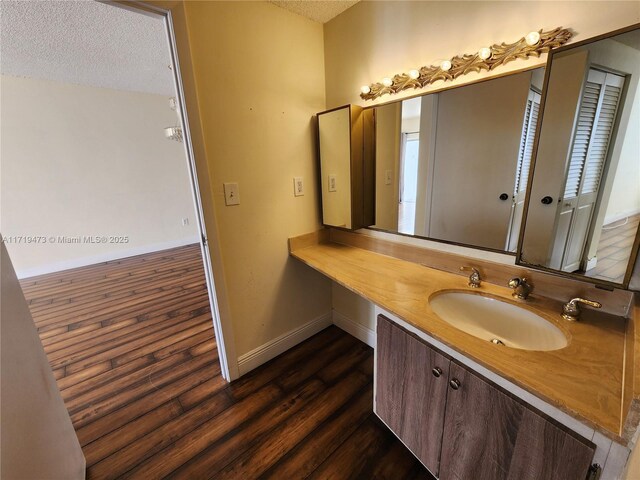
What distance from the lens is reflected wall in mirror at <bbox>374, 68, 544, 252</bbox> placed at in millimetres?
1108

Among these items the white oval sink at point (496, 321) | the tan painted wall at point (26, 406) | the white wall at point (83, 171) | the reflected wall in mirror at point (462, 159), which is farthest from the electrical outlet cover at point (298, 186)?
the white wall at point (83, 171)

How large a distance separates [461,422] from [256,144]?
1620 millimetres

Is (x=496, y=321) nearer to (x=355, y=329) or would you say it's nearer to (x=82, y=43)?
(x=355, y=329)

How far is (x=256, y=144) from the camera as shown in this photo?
1.59 meters

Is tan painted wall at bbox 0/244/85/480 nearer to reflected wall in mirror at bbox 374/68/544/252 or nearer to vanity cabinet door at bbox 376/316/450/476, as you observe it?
vanity cabinet door at bbox 376/316/450/476

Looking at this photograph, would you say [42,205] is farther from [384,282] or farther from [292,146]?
[384,282]

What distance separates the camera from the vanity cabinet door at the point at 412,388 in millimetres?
988

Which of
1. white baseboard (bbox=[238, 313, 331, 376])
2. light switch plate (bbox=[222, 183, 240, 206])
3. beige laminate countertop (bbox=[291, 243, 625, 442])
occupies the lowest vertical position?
white baseboard (bbox=[238, 313, 331, 376])

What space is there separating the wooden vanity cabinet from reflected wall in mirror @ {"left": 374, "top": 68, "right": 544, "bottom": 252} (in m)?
0.63

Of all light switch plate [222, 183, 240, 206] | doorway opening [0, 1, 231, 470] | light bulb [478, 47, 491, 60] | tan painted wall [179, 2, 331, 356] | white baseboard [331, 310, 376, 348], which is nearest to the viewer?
light bulb [478, 47, 491, 60]

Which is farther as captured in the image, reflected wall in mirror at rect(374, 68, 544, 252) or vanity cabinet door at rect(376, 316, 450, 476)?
reflected wall in mirror at rect(374, 68, 544, 252)

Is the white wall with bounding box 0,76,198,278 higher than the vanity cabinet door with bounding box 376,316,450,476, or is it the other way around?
the white wall with bounding box 0,76,198,278

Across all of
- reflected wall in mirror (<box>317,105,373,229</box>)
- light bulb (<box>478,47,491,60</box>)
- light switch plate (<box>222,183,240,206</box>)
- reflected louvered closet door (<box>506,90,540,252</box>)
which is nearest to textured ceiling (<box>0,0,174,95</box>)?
light switch plate (<box>222,183,240,206</box>)

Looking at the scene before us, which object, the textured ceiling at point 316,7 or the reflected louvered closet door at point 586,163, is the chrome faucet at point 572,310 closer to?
the reflected louvered closet door at point 586,163
